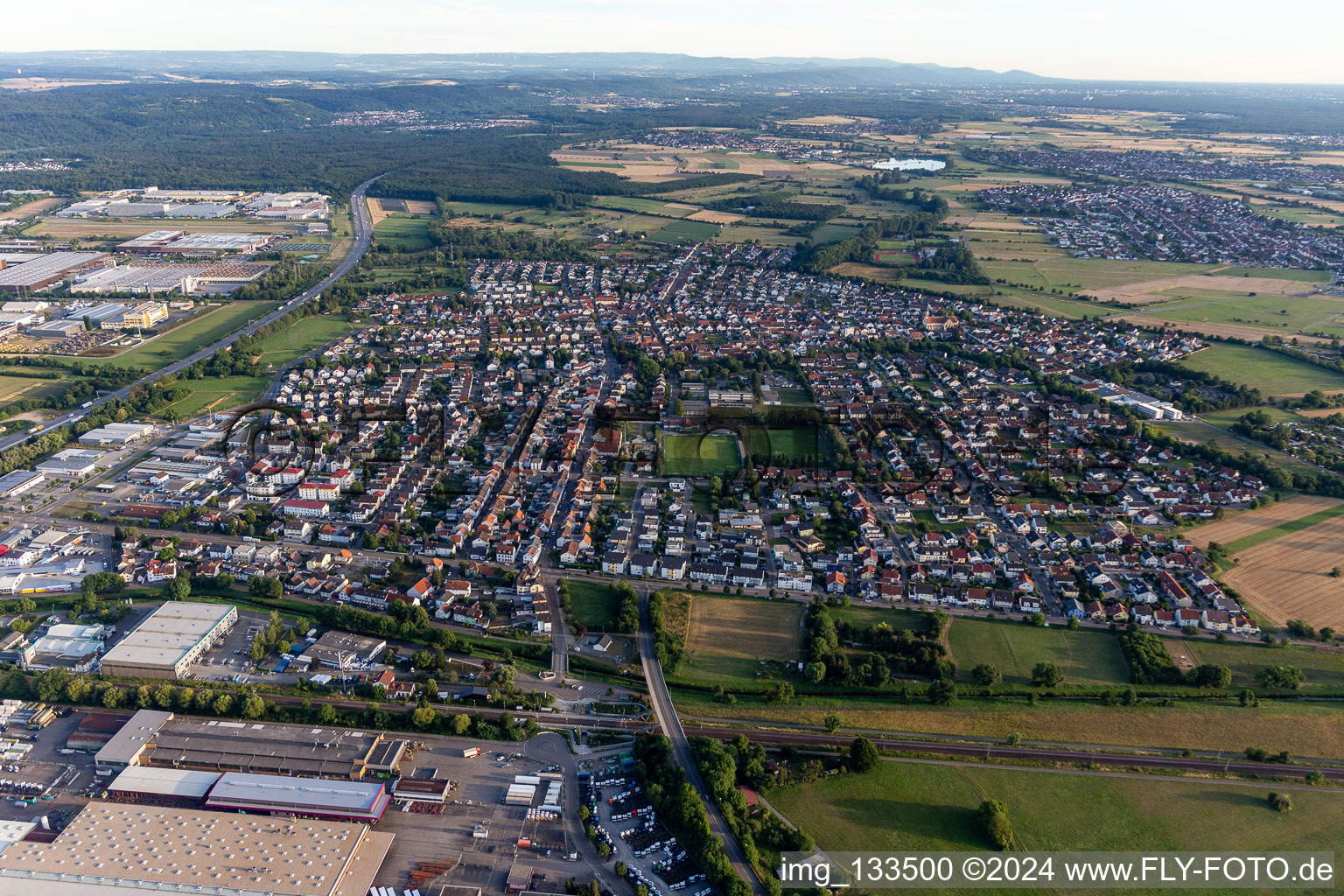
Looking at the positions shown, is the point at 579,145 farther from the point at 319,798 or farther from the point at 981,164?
the point at 319,798

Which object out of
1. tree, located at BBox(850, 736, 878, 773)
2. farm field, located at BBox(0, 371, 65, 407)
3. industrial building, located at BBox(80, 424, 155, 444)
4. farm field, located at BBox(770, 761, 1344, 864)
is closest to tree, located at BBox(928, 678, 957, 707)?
farm field, located at BBox(770, 761, 1344, 864)

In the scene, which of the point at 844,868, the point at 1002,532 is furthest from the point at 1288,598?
the point at 844,868

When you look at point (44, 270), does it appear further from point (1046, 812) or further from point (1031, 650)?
point (1046, 812)

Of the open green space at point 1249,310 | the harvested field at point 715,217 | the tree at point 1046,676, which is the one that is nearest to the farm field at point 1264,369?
the open green space at point 1249,310

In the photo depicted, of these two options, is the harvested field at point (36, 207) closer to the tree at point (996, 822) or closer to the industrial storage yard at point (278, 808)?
the industrial storage yard at point (278, 808)

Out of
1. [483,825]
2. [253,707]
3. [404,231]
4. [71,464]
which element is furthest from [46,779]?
[404,231]
